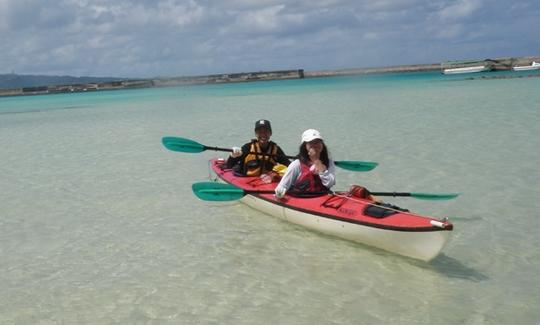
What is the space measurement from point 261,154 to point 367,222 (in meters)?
2.96

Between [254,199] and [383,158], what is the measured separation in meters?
4.83

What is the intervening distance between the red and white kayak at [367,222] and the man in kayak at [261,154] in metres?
0.81

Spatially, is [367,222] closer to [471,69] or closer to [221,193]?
[221,193]

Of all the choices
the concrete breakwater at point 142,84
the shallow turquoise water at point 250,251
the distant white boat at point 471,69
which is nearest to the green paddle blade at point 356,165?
the shallow turquoise water at point 250,251

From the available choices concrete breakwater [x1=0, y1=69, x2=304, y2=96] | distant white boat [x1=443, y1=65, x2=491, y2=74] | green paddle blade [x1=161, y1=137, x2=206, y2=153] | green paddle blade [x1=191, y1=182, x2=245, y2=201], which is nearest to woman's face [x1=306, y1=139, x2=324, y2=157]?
green paddle blade [x1=191, y1=182, x2=245, y2=201]

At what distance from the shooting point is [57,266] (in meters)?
7.05

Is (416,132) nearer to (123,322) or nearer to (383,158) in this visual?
(383,158)

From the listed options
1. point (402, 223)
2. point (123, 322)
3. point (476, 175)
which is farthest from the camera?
point (476, 175)

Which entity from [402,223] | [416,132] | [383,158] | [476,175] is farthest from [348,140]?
[402,223]

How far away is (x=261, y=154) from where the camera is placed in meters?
8.99

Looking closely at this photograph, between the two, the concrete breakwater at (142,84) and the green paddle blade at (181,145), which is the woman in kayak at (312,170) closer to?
the green paddle blade at (181,145)

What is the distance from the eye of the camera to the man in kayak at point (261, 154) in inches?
355

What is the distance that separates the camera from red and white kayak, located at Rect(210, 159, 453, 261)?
5.89m

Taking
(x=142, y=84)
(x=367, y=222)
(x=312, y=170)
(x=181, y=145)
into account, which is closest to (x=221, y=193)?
(x=312, y=170)
